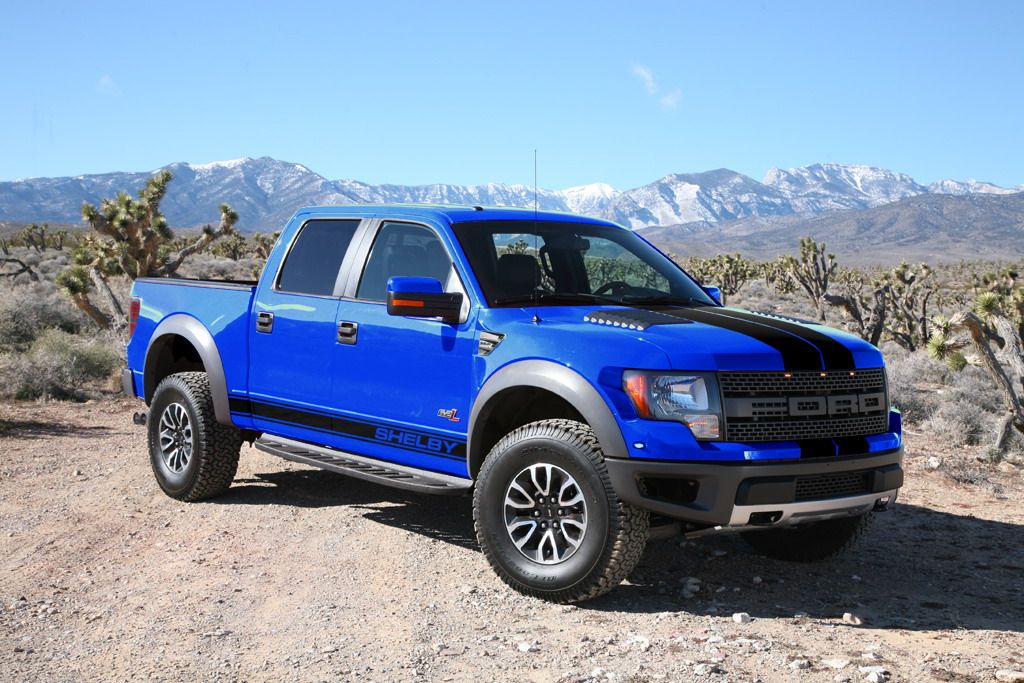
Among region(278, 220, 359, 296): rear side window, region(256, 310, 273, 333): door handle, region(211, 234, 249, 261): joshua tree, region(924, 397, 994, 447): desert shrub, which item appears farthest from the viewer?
region(211, 234, 249, 261): joshua tree

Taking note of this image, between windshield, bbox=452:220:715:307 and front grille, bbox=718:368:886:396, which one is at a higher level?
windshield, bbox=452:220:715:307

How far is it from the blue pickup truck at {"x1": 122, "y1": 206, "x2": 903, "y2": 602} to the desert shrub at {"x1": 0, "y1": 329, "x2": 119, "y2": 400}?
26.3 feet

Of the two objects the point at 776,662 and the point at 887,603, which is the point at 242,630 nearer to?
the point at 776,662

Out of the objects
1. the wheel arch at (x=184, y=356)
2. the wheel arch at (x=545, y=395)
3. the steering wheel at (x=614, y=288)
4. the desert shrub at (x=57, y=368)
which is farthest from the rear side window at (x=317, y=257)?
the desert shrub at (x=57, y=368)

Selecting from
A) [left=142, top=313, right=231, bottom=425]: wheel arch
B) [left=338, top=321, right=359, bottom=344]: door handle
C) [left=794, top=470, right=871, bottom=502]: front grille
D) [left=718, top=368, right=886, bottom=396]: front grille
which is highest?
[left=338, top=321, right=359, bottom=344]: door handle

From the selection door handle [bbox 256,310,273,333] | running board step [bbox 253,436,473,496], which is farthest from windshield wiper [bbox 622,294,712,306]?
door handle [bbox 256,310,273,333]

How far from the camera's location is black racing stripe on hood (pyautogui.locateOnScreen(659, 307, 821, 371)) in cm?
514

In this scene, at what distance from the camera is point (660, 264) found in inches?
260

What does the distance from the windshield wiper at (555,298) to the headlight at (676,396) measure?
1047 mm

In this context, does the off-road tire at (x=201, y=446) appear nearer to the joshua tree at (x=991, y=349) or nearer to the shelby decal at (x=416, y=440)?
the shelby decal at (x=416, y=440)

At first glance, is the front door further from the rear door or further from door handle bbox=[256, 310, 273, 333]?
door handle bbox=[256, 310, 273, 333]

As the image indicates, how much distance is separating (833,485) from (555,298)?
1801 millimetres

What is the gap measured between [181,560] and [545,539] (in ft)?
7.62

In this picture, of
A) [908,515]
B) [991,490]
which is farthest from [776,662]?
[991,490]
